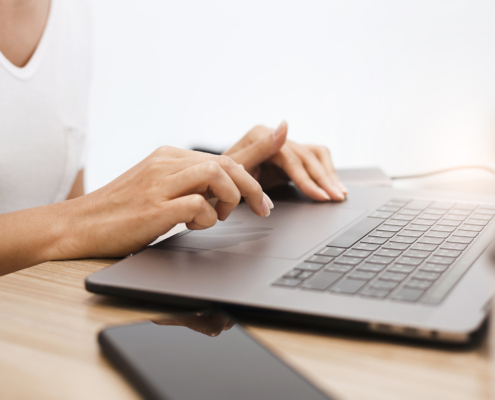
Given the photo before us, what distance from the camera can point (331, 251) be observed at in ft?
1.42

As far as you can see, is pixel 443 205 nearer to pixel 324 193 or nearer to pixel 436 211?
pixel 436 211

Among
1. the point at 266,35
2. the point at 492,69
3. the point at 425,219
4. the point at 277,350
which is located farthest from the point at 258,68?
the point at 277,350

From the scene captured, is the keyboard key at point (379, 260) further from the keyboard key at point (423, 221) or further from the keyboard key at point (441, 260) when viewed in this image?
the keyboard key at point (423, 221)

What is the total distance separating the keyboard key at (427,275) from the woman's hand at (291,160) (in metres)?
0.32

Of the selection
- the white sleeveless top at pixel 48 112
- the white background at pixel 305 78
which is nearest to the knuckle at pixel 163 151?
the white sleeveless top at pixel 48 112

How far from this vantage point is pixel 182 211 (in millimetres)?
469

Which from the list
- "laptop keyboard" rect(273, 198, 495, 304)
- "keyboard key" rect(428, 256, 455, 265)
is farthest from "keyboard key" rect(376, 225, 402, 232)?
"keyboard key" rect(428, 256, 455, 265)

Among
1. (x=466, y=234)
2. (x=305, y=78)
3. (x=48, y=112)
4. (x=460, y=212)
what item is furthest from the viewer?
(x=305, y=78)

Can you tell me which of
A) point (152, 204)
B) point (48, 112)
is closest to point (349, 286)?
point (152, 204)

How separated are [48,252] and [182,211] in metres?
0.17

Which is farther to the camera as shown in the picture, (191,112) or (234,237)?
(191,112)

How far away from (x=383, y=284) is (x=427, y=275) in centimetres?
4

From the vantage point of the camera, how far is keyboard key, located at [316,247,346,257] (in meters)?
0.42

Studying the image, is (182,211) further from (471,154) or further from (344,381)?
(471,154)
